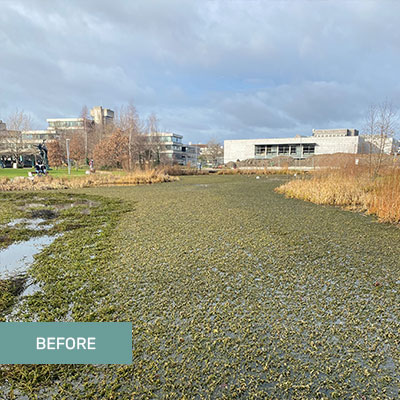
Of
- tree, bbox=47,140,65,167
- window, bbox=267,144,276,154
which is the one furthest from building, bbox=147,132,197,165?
tree, bbox=47,140,65,167

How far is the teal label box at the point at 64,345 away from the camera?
1915 millimetres

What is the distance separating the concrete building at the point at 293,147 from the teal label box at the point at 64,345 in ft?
170

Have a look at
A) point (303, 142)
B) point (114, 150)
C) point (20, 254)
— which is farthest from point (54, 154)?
point (303, 142)

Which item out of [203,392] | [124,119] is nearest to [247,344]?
[203,392]

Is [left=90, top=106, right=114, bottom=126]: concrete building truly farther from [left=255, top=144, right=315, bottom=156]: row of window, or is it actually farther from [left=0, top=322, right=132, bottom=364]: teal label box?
[left=0, top=322, right=132, bottom=364]: teal label box

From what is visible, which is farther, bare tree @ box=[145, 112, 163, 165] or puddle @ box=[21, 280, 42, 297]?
bare tree @ box=[145, 112, 163, 165]

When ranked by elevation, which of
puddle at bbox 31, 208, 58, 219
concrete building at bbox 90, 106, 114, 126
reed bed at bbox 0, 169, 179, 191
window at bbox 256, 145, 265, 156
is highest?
concrete building at bbox 90, 106, 114, 126

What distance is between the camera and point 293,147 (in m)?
51.9

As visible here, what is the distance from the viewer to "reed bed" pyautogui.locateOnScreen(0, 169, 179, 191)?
14.9 metres

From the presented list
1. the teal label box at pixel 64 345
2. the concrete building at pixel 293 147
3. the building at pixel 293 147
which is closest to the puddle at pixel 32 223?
the teal label box at pixel 64 345

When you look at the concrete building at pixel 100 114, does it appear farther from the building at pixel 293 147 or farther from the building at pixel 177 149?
the building at pixel 293 147

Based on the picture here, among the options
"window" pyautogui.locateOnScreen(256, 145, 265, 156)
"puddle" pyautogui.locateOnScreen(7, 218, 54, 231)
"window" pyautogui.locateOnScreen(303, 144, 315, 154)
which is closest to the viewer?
"puddle" pyautogui.locateOnScreen(7, 218, 54, 231)

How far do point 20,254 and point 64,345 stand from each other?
9.38ft

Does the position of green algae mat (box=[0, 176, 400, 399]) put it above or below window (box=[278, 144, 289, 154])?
below
